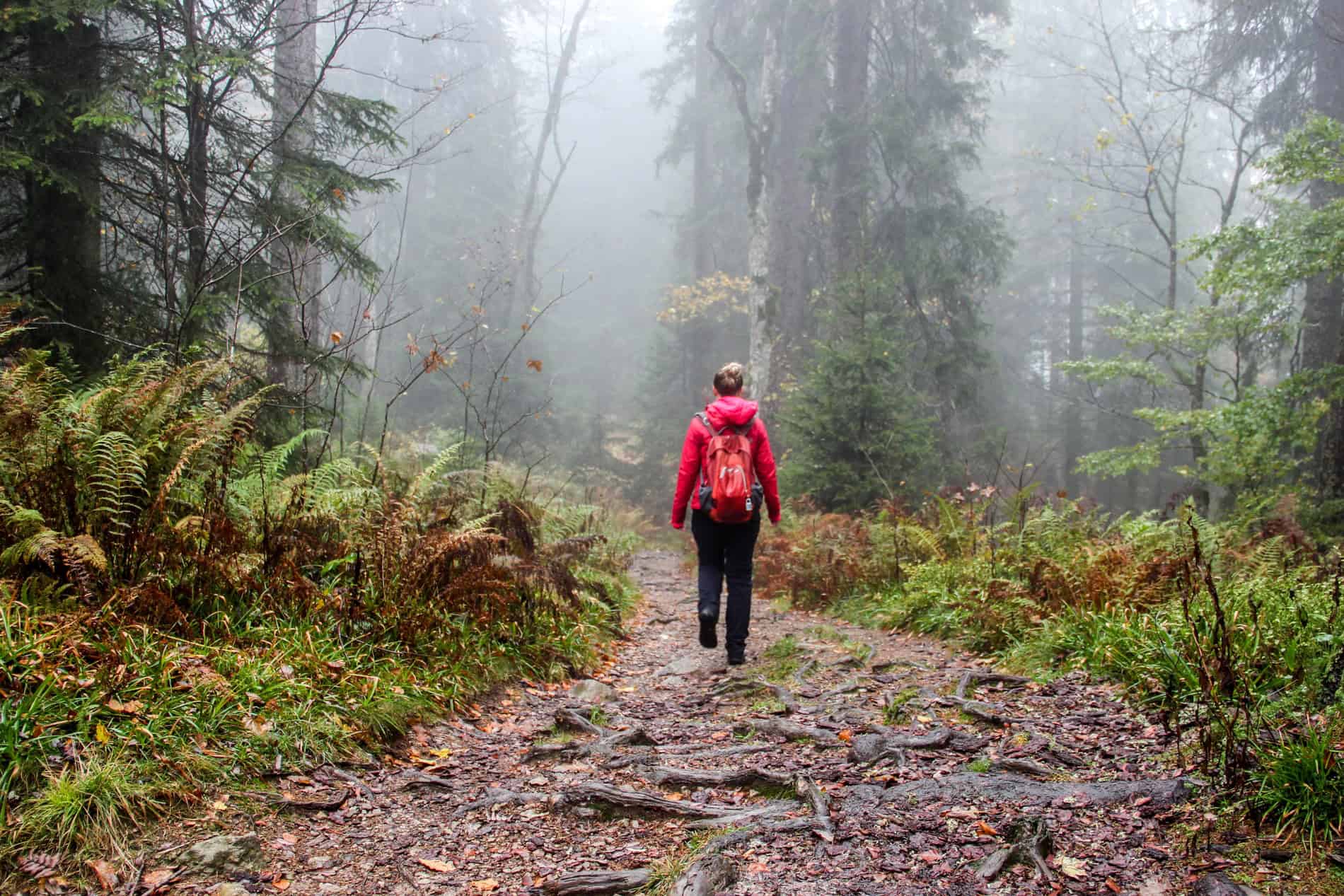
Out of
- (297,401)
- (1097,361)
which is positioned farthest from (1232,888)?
(1097,361)

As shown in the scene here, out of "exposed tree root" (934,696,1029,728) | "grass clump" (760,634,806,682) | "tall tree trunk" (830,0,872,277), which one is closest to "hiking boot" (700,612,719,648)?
"grass clump" (760,634,806,682)

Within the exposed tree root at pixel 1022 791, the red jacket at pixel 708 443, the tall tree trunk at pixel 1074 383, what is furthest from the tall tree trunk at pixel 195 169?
the tall tree trunk at pixel 1074 383

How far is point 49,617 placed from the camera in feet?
10.2

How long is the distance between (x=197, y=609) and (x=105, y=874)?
5.44 ft

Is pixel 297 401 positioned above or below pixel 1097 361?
below

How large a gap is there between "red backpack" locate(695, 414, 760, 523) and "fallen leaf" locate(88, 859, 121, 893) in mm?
3956

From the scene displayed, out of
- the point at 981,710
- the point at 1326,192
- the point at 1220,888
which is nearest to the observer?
the point at 1220,888

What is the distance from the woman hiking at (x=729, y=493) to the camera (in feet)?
18.4

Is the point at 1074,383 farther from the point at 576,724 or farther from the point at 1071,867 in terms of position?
the point at 1071,867

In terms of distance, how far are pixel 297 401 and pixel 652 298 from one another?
3879cm

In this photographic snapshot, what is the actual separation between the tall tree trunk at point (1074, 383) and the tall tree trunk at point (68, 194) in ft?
79.4

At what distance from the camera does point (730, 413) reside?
5.68 meters

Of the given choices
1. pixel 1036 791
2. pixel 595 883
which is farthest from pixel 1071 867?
pixel 595 883

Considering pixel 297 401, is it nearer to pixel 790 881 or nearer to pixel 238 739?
pixel 238 739
